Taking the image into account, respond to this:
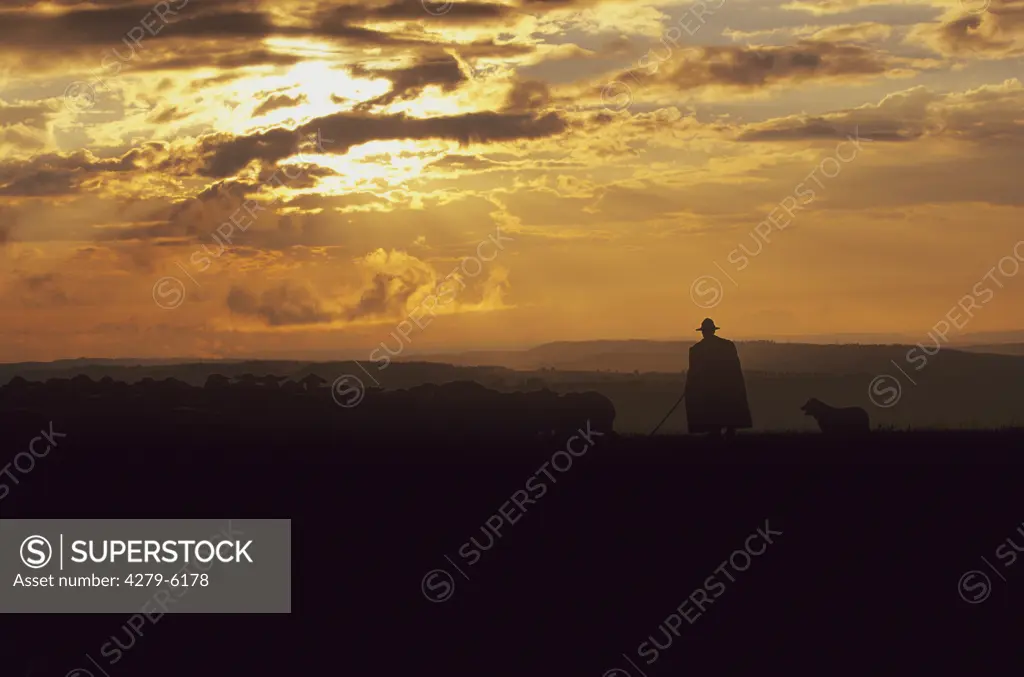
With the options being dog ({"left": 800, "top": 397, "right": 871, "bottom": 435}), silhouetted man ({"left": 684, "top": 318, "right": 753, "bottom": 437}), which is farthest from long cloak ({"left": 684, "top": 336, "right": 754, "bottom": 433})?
dog ({"left": 800, "top": 397, "right": 871, "bottom": 435})

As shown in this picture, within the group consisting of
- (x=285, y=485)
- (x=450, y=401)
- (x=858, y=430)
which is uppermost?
(x=450, y=401)

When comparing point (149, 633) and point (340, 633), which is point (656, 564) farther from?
point (149, 633)

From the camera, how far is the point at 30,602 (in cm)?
1841

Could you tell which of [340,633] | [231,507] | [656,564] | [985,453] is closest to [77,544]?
[231,507]

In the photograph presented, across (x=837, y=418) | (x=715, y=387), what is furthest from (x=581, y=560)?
(x=837, y=418)

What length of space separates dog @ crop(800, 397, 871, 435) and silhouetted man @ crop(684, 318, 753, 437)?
9.68 ft

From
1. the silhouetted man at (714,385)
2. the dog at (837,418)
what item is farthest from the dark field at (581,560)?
the dog at (837,418)

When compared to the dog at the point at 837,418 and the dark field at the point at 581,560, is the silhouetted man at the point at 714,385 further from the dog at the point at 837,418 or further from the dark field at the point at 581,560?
the dog at the point at 837,418

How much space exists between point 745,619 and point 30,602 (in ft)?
32.2

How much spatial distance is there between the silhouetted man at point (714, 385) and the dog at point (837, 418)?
9.68 feet

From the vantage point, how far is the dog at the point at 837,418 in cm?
3041

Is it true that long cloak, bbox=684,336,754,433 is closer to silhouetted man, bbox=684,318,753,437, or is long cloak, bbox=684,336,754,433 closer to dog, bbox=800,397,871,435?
silhouetted man, bbox=684,318,753,437

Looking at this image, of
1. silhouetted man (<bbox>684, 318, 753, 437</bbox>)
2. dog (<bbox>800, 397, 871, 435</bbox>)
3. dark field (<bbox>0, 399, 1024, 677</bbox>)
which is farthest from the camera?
dog (<bbox>800, 397, 871, 435</bbox>)

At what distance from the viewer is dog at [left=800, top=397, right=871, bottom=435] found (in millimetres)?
30406
